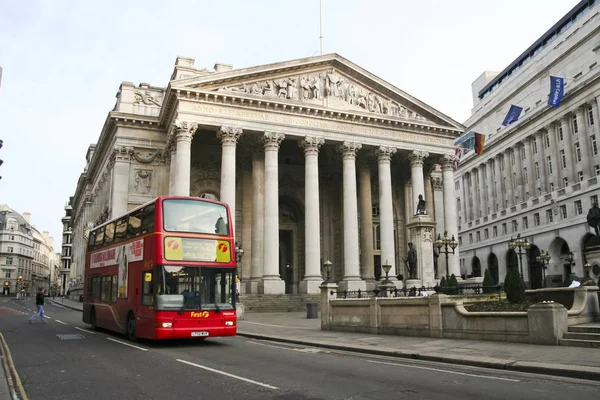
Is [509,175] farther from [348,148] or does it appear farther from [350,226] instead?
[350,226]

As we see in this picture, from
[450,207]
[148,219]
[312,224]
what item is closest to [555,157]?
[450,207]

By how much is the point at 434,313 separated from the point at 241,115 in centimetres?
2403

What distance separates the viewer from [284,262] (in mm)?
48938

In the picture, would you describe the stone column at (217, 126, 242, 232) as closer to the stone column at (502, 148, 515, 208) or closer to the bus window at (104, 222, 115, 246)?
the bus window at (104, 222, 115, 246)

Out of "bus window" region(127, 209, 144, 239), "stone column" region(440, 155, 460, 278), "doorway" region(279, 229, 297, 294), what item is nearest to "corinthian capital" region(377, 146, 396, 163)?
"stone column" region(440, 155, 460, 278)

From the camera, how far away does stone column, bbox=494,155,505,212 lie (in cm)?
6812

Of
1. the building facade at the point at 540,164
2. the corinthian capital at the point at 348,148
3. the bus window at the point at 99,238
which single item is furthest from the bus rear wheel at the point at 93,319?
the building facade at the point at 540,164

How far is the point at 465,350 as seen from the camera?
542 inches

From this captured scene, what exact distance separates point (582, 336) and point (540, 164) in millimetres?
51031

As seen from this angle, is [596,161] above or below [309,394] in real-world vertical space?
above

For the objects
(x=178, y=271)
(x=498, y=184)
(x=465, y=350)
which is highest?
(x=498, y=184)

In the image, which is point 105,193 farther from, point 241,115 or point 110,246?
point 110,246

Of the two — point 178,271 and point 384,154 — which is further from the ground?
point 384,154

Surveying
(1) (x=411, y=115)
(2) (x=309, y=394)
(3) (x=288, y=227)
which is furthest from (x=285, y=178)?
(2) (x=309, y=394)
